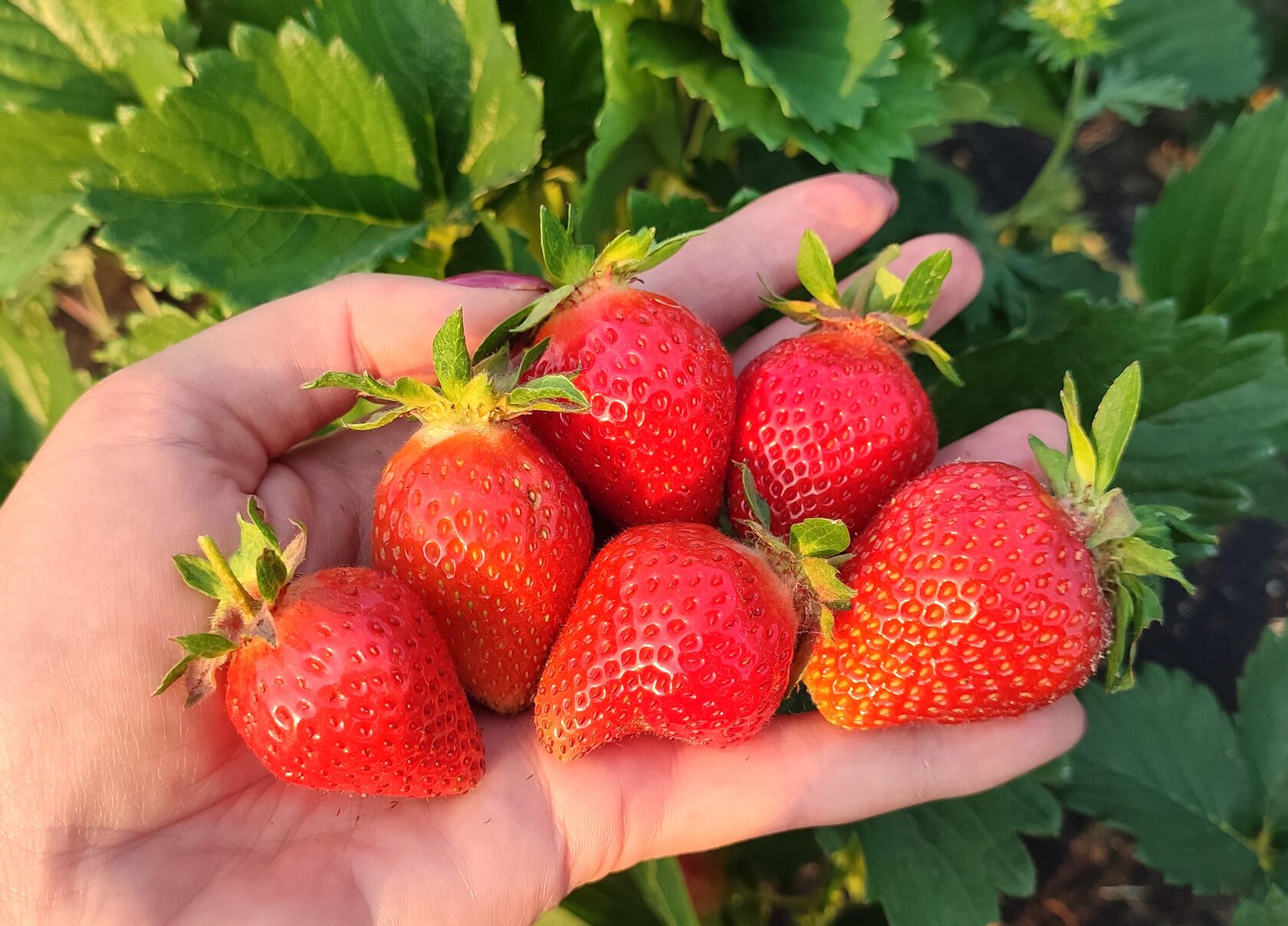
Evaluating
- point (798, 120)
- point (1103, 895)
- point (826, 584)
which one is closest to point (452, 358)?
point (826, 584)

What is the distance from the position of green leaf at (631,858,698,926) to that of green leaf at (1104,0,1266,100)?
6.70ft

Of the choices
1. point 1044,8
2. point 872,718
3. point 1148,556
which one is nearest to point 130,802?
point 872,718

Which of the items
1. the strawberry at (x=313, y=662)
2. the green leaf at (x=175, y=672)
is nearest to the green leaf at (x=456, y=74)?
the strawberry at (x=313, y=662)

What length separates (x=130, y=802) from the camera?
3.66ft

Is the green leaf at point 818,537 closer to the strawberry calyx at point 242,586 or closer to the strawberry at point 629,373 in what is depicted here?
the strawberry at point 629,373

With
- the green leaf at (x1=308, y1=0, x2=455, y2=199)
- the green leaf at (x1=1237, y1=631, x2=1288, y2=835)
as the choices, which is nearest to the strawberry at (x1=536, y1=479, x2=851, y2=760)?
the green leaf at (x1=308, y1=0, x2=455, y2=199)

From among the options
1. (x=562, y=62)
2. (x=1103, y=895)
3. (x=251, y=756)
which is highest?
(x=562, y=62)

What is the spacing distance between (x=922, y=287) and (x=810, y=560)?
42cm

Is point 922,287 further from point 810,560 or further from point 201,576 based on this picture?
point 201,576

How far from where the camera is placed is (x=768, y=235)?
1610 mm

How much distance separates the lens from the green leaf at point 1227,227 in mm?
1815

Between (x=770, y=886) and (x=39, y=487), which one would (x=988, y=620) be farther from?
(x=770, y=886)

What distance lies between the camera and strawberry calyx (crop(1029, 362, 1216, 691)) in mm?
1084

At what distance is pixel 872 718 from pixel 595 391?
556 millimetres
